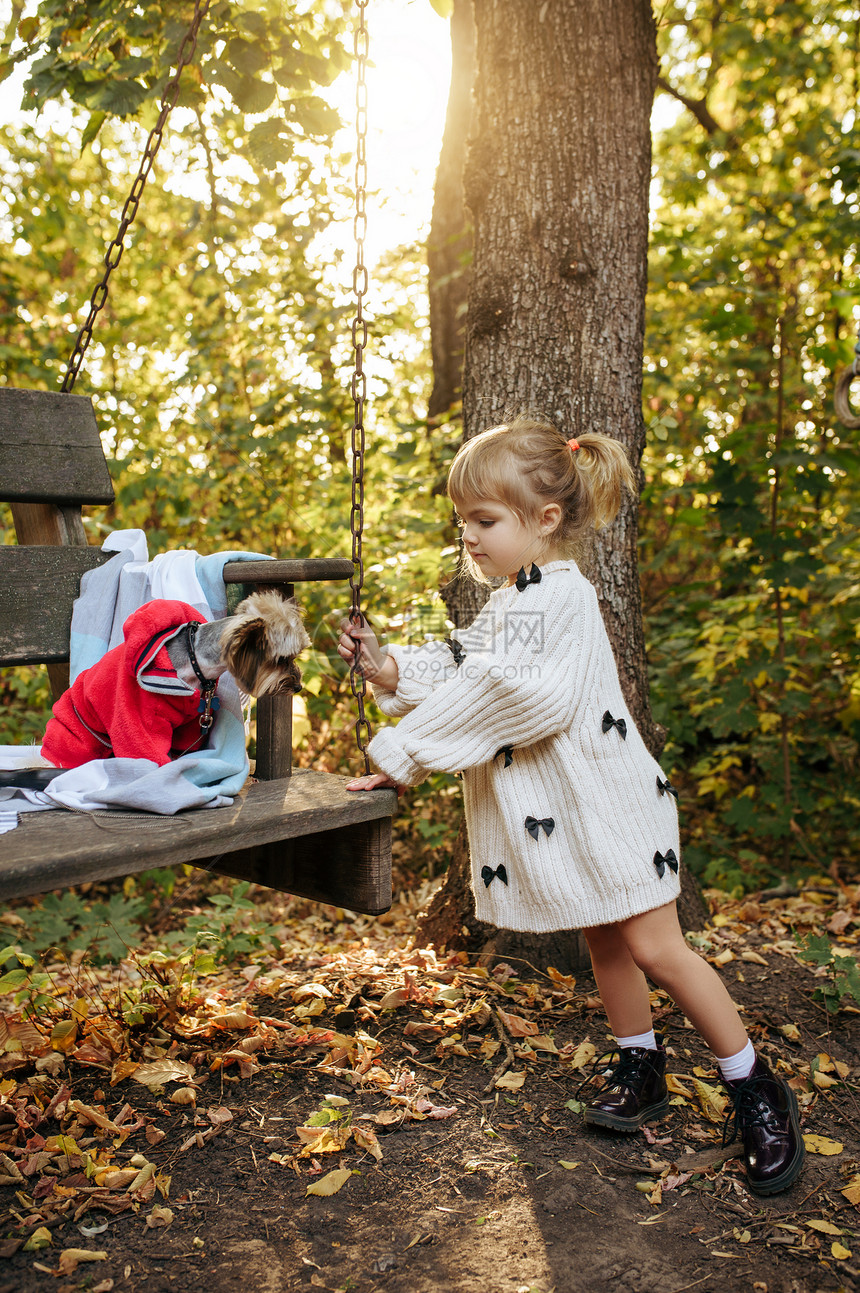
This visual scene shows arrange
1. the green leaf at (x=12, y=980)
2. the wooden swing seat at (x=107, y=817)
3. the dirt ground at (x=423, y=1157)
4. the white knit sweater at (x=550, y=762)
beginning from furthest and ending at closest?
the green leaf at (x=12, y=980)
the white knit sweater at (x=550, y=762)
the dirt ground at (x=423, y=1157)
the wooden swing seat at (x=107, y=817)

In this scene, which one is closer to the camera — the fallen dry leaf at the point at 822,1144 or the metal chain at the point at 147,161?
the fallen dry leaf at the point at 822,1144

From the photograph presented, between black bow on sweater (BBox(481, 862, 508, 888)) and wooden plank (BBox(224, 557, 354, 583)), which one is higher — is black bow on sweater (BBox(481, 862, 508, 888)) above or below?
below

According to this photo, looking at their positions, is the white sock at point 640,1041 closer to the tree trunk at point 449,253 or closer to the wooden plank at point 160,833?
the wooden plank at point 160,833

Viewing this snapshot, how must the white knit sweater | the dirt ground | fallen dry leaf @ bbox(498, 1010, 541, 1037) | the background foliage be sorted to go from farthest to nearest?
the background foliage < fallen dry leaf @ bbox(498, 1010, 541, 1037) < the white knit sweater < the dirt ground

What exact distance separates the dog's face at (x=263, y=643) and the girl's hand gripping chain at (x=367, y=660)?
0.30 ft

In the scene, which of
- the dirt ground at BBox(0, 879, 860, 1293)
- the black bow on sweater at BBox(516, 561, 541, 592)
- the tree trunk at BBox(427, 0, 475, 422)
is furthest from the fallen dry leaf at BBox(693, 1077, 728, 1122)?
the tree trunk at BBox(427, 0, 475, 422)

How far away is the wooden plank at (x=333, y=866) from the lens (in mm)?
1973

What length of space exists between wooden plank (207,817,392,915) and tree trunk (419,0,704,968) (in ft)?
3.87

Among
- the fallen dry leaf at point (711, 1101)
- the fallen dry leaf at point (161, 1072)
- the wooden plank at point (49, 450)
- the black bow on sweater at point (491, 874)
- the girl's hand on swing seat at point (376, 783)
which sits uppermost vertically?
the wooden plank at point (49, 450)

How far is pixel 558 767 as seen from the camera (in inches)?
77.6

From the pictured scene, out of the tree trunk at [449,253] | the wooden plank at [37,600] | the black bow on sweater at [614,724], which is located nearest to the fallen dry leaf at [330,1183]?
the black bow on sweater at [614,724]

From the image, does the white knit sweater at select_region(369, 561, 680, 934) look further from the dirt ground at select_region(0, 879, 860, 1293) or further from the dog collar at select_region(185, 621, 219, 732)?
the dirt ground at select_region(0, 879, 860, 1293)

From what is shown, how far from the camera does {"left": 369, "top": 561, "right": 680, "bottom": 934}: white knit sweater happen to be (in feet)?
6.31

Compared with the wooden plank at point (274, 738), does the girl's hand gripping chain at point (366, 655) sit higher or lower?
higher
